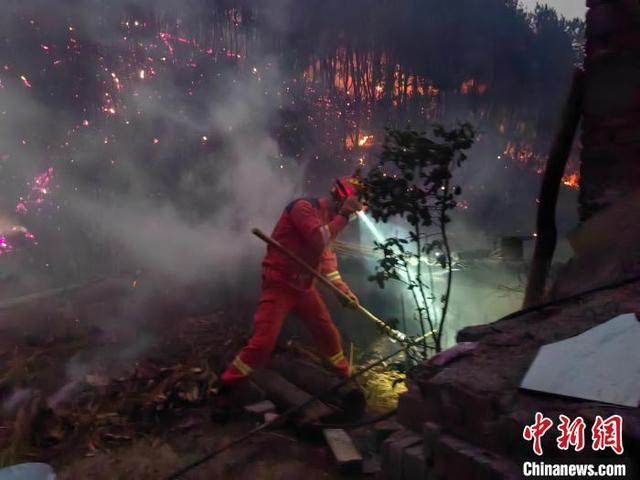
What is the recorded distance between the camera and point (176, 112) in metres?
14.0

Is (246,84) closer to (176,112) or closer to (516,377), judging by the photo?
(176,112)

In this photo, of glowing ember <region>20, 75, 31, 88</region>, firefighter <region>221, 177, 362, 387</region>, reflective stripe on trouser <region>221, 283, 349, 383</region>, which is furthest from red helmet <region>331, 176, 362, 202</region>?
glowing ember <region>20, 75, 31, 88</region>

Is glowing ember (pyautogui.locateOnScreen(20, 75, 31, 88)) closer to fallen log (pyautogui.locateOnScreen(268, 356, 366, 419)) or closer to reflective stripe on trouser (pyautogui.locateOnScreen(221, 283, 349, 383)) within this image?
reflective stripe on trouser (pyautogui.locateOnScreen(221, 283, 349, 383))

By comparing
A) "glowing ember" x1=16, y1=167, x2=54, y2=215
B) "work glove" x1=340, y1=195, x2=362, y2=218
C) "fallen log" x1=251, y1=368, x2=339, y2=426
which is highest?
"glowing ember" x1=16, y1=167, x2=54, y2=215

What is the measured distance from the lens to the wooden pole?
380 cm

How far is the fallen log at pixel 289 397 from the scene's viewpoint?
156 inches

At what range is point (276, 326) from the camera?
434cm

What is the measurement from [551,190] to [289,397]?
3.12m

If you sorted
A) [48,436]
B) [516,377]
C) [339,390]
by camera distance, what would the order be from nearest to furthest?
[516,377], [48,436], [339,390]

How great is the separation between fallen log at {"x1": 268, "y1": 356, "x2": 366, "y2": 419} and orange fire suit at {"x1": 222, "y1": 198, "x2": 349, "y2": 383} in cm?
29

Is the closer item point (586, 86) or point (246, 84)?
point (586, 86)

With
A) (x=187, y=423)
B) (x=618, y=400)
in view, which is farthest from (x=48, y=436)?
(x=618, y=400)

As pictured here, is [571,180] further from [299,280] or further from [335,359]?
[299,280]

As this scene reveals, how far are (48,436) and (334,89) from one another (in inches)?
526
